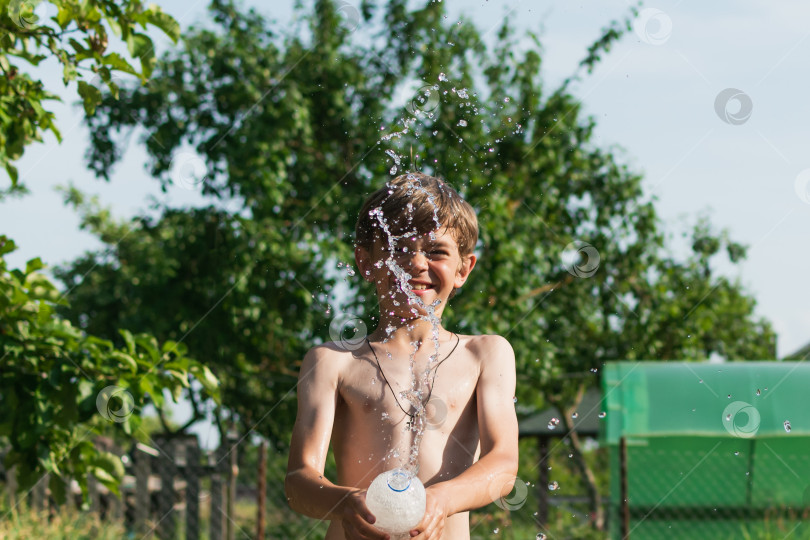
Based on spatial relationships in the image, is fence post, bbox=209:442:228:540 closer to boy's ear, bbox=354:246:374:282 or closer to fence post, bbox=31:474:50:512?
fence post, bbox=31:474:50:512

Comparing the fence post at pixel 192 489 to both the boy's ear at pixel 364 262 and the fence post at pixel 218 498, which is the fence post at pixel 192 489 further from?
the boy's ear at pixel 364 262

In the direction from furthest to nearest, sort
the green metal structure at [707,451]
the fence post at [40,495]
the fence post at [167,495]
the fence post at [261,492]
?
1. the fence post at [40,495]
2. the fence post at [167,495]
3. the fence post at [261,492]
4. the green metal structure at [707,451]

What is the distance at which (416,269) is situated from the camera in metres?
2.05

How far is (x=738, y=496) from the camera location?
6.06m

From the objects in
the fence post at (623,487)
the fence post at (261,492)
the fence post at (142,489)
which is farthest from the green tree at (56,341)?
the fence post at (142,489)

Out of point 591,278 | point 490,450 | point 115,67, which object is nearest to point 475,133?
point 591,278

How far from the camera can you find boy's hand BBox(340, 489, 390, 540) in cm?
160

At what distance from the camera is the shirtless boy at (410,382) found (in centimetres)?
196

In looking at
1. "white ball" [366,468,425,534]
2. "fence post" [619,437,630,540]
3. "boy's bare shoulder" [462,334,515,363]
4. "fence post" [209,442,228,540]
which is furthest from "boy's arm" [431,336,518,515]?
"fence post" [209,442,228,540]

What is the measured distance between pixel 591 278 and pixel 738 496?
129 inches

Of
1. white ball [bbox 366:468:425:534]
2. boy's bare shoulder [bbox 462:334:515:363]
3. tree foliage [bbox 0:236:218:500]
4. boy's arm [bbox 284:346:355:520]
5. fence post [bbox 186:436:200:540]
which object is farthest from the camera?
fence post [bbox 186:436:200:540]

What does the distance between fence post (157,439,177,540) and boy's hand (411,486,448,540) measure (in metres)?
5.83

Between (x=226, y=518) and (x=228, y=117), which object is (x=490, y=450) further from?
(x=228, y=117)

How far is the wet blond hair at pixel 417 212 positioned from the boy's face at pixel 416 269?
0.08 feet
